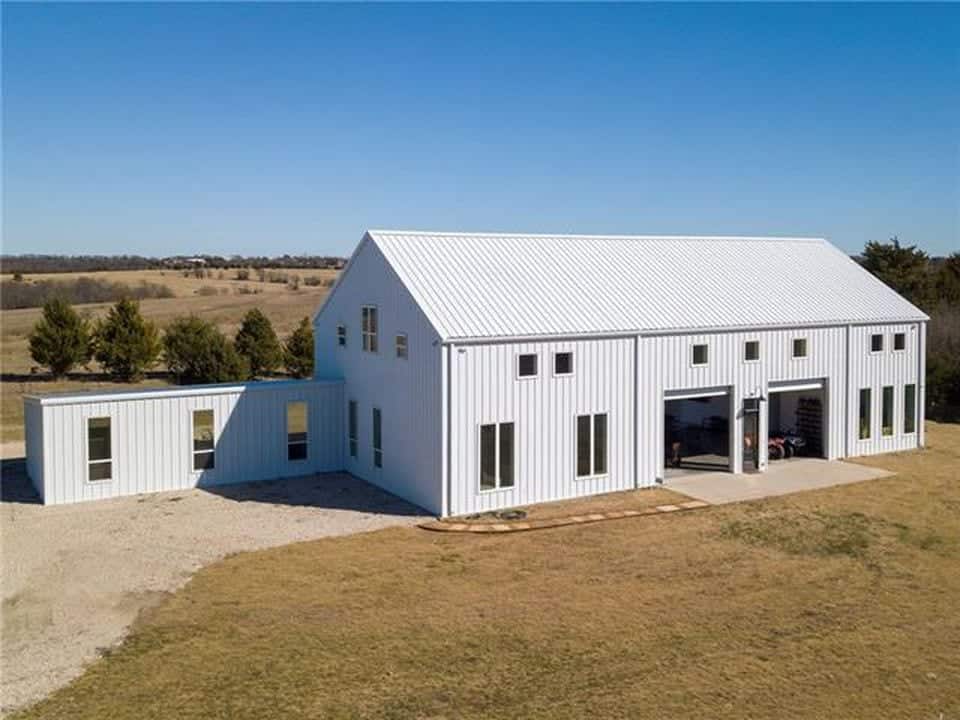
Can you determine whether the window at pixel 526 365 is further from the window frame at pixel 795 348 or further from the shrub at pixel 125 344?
the shrub at pixel 125 344

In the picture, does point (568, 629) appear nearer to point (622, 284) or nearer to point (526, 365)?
point (526, 365)

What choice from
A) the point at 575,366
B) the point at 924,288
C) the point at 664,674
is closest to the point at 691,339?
the point at 575,366

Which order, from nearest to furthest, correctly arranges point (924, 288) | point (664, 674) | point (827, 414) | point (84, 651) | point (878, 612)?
point (664, 674)
point (84, 651)
point (878, 612)
point (827, 414)
point (924, 288)

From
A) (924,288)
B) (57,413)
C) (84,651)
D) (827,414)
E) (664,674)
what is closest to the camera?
(664,674)

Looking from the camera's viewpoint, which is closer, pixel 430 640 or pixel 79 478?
pixel 430 640

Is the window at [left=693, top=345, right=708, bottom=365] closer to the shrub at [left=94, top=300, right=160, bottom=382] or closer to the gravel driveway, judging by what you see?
the gravel driveway

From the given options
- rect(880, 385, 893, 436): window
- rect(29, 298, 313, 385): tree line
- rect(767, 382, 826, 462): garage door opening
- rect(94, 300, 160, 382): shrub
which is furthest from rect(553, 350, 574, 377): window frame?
rect(94, 300, 160, 382): shrub

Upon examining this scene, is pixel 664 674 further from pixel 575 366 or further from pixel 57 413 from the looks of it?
pixel 57 413
